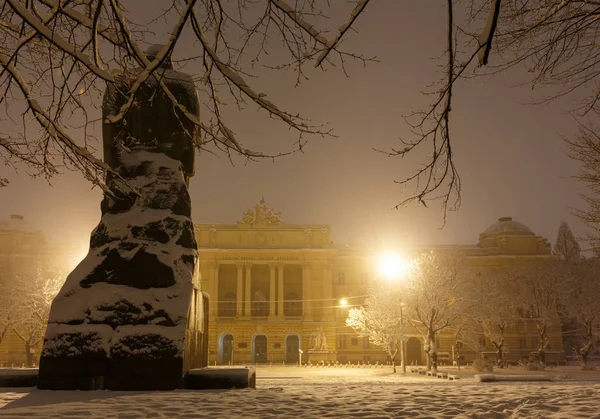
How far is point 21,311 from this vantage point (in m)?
43.6

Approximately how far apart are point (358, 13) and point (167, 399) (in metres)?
4.66

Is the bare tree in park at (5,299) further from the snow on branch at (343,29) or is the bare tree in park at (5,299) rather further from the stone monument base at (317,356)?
the snow on branch at (343,29)

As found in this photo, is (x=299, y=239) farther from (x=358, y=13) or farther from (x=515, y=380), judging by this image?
(x=358, y=13)

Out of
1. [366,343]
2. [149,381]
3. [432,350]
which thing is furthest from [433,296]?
[149,381]

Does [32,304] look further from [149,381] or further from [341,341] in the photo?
[149,381]

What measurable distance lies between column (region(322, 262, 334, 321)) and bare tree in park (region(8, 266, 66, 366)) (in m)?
27.3

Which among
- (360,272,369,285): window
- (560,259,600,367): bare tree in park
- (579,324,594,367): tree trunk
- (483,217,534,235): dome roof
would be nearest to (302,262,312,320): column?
(360,272,369,285): window

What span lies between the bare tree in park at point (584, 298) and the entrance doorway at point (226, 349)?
3271 cm

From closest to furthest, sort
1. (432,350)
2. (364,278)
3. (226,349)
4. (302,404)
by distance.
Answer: (302,404), (432,350), (226,349), (364,278)

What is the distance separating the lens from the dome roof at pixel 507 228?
67938mm

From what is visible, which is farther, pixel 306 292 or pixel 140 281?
pixel 306 292

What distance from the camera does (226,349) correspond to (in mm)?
61344

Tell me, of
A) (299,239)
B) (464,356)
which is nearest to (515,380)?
(464,356)

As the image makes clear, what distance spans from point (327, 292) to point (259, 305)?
7899 millimetres
